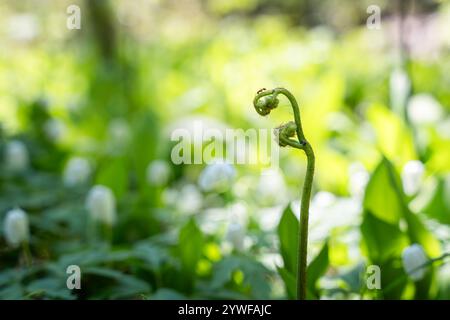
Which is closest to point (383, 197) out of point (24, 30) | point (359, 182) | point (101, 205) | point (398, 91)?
point (359, 182)

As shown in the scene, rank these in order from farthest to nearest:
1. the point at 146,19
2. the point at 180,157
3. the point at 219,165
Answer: the point at 146,19 → the point at 180,157 → the point at 219,165

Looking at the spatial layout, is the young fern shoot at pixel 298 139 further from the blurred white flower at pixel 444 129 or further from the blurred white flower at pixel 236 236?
the blurred white flower at pixel 444 129

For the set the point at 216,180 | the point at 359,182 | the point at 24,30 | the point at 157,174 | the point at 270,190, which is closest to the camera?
the point at 216,180

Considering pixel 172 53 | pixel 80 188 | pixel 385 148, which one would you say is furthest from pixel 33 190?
pixel 172 53

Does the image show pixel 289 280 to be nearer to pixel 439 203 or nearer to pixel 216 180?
pixel 216 180

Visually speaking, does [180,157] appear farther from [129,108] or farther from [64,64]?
[64,64]

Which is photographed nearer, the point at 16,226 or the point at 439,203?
the point at 16,226

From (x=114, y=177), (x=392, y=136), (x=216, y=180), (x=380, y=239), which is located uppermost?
(x=392, y=136)
